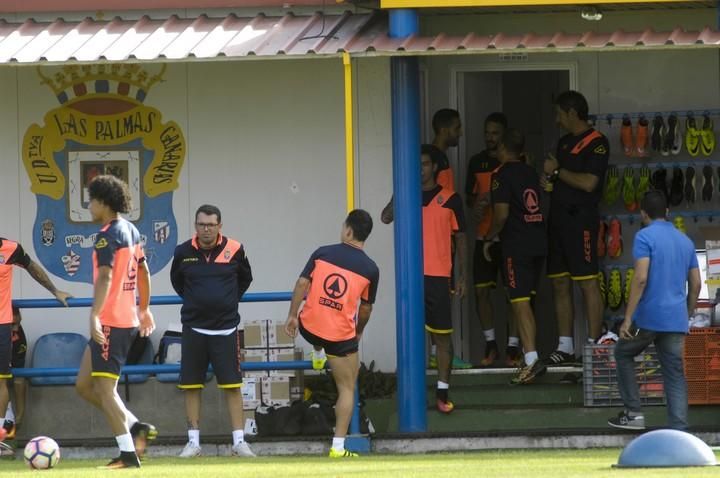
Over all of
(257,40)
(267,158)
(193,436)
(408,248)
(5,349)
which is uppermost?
(257,40)

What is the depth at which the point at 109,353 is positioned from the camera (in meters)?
11.7

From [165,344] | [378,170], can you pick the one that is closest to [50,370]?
[165,344]

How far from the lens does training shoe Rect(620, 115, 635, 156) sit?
15602 millimetres

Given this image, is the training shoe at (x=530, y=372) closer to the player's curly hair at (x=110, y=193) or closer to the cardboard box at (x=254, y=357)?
the cardboard box at (x=254, y=357)

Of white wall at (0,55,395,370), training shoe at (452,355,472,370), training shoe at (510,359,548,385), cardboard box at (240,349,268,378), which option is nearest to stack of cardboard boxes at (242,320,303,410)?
cardboard box at (240,349,268,378)

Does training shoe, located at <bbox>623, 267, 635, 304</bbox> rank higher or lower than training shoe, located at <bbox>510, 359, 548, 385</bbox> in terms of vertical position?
higher

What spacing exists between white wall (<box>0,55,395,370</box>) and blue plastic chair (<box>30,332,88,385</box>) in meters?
0.29

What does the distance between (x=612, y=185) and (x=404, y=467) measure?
15.0 feet

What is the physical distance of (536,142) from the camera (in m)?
18.3

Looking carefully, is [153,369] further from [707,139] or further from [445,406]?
[707,139]

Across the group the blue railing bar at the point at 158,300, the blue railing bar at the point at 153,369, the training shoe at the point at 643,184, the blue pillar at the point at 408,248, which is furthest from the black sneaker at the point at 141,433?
the training shoe at the point at 643,184

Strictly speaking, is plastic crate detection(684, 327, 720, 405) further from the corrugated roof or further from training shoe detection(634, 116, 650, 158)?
the corrugated roof

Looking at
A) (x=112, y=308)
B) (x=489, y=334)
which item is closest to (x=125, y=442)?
(x=112, y=308)

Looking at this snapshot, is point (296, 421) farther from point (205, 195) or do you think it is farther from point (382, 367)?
point (205, 195)
